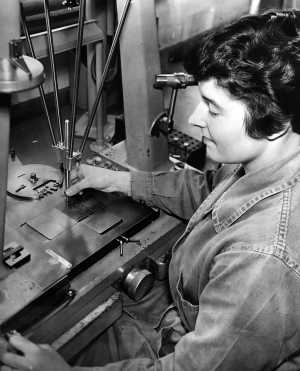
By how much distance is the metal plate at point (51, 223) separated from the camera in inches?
48.3

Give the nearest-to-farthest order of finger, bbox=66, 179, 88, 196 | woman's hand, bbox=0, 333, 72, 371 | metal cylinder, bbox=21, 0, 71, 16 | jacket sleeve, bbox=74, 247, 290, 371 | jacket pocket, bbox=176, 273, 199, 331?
jacket sleeve, bbox=74, 247, 290, 371, woman's hand, bbox=0, 333, 72, 371, jacket pocket, bbox=176, 273, 199, 331, finger, bbox=66, 179, 88, 196, metal cylinder, bbox=21, 0, 71, 16

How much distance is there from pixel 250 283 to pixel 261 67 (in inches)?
16.5

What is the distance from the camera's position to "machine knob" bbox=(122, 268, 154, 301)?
1.22 m

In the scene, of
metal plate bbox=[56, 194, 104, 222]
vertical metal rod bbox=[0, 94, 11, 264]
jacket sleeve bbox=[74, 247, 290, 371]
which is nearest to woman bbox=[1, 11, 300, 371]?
jacket sleeve bbox=[74, 247, 290, 371]

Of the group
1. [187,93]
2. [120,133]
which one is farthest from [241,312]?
[187,93]

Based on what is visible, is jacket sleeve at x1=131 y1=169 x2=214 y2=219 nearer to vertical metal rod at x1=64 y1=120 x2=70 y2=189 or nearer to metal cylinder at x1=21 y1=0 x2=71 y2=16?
vertical metal rod at x1=64 y1=120 x2=70 y2=189

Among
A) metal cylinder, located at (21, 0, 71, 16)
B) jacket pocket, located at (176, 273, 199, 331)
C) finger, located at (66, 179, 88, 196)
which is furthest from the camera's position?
metal cylinder, located at (21, 0, 71, 16)

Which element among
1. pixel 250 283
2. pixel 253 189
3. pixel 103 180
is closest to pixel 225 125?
pixel 253 189

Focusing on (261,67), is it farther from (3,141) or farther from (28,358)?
(28,358)

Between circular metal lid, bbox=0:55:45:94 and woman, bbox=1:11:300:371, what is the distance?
34 centimetres

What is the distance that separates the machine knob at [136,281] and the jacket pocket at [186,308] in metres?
0.11

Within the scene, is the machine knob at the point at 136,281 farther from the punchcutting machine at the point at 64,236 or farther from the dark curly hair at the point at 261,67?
the dark curly hair at the point at 261,67

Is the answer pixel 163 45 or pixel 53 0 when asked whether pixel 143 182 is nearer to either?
pixel 53 0

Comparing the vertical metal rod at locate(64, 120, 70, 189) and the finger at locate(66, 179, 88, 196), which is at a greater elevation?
the vertical metal rod at locate(64, 120, 70, 189)
